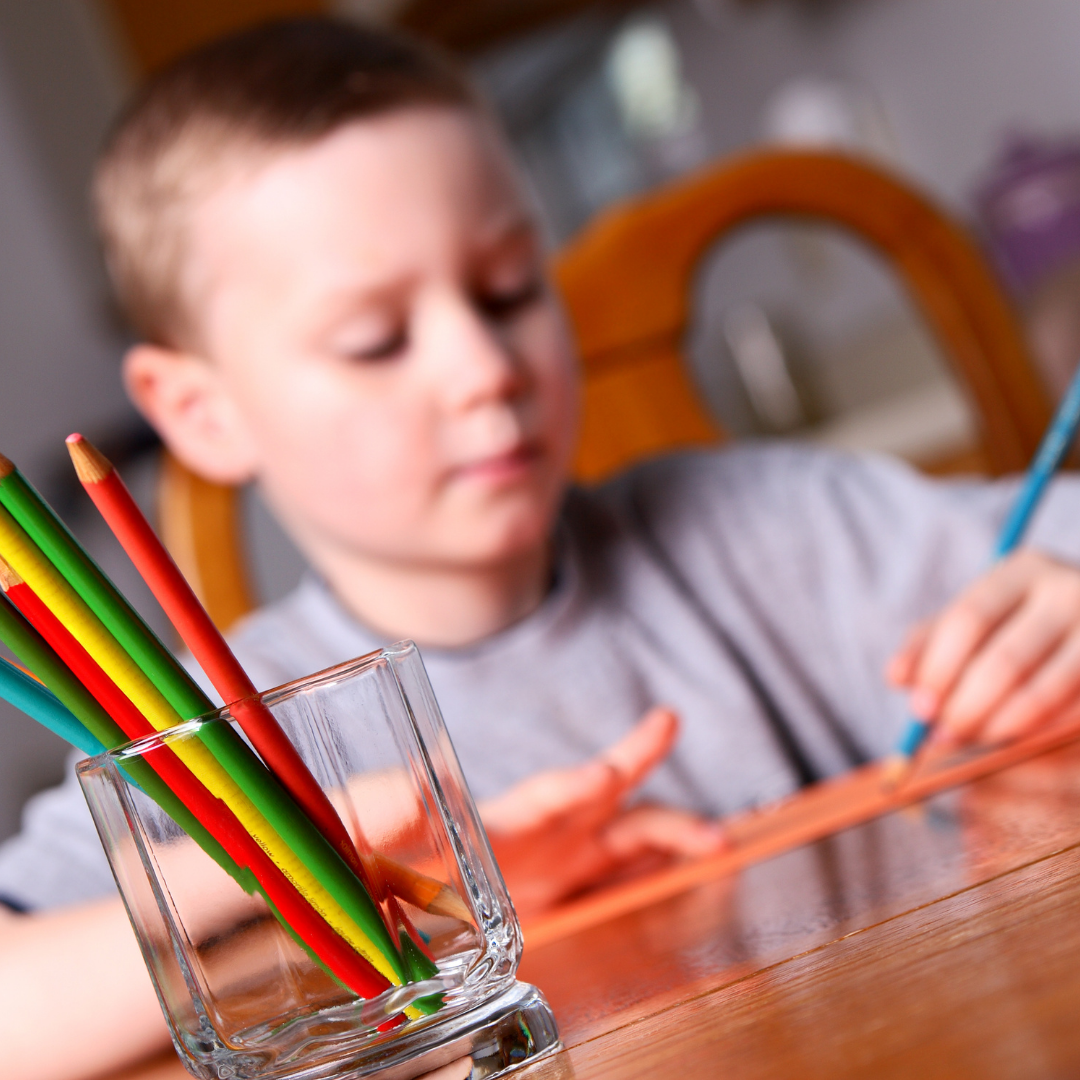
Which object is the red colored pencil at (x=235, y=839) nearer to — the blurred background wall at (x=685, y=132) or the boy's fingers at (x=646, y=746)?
the boy's fingers at (x=646, y=746)

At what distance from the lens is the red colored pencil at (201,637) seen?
0.22 meters

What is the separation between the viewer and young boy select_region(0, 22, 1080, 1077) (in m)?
0.52

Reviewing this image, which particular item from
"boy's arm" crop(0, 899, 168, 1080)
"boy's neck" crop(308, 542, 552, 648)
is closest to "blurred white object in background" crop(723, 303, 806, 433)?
"boy's neck" crop(308, 542, 552, 648)

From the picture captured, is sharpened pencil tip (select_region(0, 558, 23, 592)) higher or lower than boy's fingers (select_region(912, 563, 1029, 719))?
higher

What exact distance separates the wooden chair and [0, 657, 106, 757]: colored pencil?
0.60 meters

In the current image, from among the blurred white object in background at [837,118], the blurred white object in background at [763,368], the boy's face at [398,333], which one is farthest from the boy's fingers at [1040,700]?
the blurred white object in background at [837,118]

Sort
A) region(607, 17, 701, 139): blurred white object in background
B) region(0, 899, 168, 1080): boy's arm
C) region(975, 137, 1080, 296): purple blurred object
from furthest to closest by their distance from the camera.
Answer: region(607, 17, 701, 139): blurred white object in background → region(975, 137, 1080, 296): purple blurred object → region(0, 899, 168, 1080): boy's arm

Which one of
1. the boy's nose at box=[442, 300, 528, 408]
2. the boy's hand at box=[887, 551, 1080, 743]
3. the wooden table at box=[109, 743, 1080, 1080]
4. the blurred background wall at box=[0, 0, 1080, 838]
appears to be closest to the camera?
the wooden table at box=[109, 743, 1080, 1080]

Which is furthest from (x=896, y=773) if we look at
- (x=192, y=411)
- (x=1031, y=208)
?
(x=1031, y=208)

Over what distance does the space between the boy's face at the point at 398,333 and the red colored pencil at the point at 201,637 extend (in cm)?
34

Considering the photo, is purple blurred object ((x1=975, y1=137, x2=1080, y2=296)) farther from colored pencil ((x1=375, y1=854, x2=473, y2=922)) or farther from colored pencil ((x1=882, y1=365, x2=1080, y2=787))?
colored pencil ((x1=375, y1=854, x2=473, y2=922))

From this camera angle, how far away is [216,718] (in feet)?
0.72

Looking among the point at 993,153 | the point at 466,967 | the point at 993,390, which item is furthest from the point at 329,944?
the point at 993,153

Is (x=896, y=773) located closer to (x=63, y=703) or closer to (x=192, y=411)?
(x=63, y=703)
